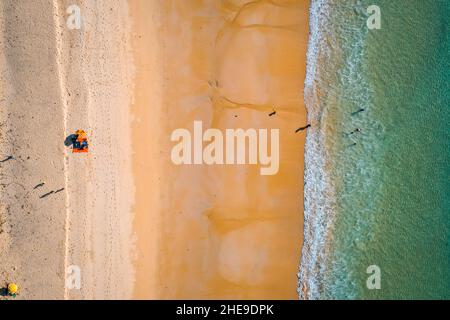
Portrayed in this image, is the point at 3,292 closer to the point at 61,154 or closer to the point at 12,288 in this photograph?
the point at 12,288

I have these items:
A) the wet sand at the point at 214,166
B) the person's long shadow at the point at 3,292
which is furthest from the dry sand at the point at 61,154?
the wet sand at the point at 214,166

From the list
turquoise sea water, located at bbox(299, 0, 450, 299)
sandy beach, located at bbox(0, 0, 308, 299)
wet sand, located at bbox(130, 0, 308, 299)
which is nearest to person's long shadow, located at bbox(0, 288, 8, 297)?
sandy beach, located at bbox(0, 0, 308, 299)

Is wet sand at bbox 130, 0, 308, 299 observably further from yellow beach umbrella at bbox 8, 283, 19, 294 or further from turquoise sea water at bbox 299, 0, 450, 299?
yellow beach umbrella at bbox 8, 283, 19, 294

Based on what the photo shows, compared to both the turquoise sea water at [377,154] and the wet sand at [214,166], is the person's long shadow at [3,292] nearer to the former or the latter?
the wet sand at [214,166]

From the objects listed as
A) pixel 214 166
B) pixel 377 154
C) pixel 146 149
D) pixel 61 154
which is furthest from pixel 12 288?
pixel 377 154
